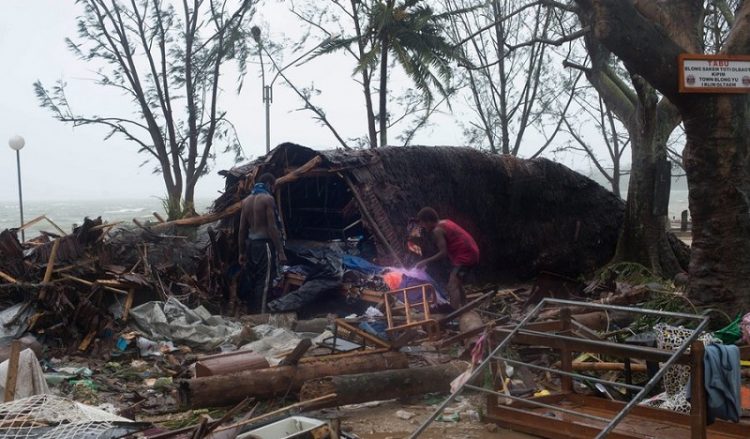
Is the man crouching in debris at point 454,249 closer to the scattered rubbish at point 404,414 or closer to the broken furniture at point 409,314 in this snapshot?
the broken furniture at point 409,314

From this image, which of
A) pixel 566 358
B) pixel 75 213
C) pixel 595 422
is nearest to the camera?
pixel 595 422

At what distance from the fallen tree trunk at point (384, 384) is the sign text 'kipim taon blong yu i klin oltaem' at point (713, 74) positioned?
12.0 ft

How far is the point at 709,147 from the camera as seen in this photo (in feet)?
23.9

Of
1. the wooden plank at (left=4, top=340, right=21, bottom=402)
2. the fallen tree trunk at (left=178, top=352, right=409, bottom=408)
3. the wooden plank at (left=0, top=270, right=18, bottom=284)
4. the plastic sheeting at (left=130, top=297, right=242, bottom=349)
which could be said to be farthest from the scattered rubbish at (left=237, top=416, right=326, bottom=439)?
the wooden plank at (left=0, top=270, right=18, bottom=284)

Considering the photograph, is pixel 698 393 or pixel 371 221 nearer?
pixel 698 393

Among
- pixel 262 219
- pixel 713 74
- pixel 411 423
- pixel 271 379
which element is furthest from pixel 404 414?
pixel 262 219

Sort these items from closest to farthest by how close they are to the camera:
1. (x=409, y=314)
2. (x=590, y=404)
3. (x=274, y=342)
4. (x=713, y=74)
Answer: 1. (x=590, y=404)
2. (x=713, y=74)
3. (x=409, y=314)
4. (x=274, y=342)

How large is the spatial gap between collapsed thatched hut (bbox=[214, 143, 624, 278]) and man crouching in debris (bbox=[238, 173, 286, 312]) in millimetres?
1699

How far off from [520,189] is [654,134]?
112 inches

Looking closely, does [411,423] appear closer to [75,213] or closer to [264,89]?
[264,89]

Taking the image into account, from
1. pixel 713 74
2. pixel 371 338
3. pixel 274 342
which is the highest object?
pixel 713 74

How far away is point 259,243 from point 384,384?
5.01 metres

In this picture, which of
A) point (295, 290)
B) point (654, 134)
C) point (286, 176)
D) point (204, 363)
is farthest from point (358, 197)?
point (204, 363)

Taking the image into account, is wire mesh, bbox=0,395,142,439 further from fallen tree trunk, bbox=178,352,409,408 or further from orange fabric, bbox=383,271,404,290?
orange fabric, bbox=383,271,404,290
